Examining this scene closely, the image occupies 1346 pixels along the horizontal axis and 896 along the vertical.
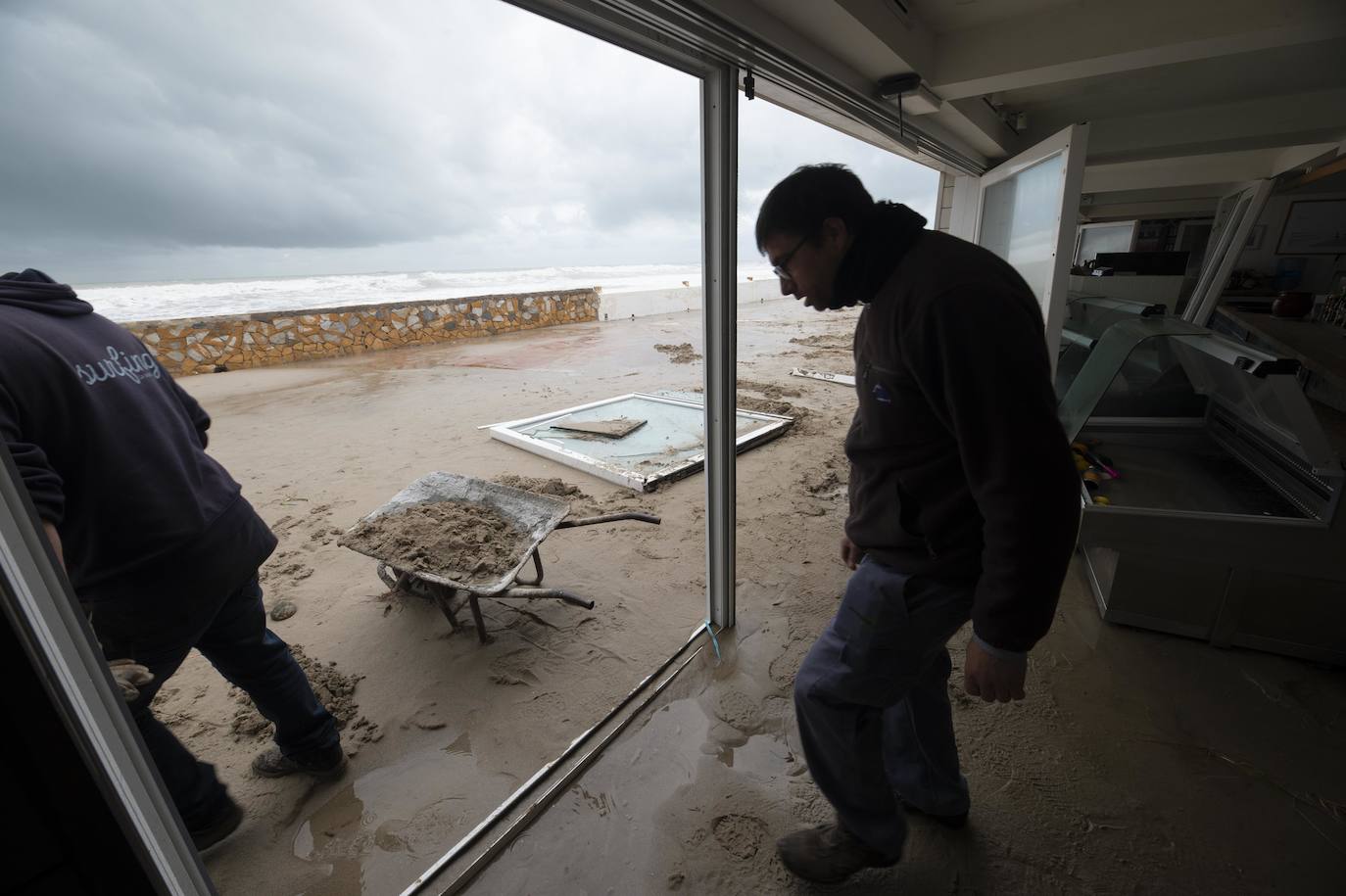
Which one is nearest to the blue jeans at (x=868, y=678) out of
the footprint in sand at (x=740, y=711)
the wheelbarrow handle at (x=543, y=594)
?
the footprint in sand at (x=740, y=711)

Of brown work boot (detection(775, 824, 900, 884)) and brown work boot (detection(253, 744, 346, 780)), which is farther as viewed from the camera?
brown work boot (detection(253, 744, 346, 780))

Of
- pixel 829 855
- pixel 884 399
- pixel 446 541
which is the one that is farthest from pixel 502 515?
pixel 884 399

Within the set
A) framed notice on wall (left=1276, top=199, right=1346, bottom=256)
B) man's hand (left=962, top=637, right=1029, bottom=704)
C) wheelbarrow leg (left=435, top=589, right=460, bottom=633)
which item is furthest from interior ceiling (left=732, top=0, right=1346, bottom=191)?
framed notice on wall (left=1276, top=199, right=1346, bottom=256)

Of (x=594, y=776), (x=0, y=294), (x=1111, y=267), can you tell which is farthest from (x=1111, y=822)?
(x=1111, y=267)

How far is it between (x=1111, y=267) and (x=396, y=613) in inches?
256

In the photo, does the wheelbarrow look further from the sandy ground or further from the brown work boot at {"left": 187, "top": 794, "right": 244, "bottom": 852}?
the brown work boot at {"left": 187, "top": 794, "right": 244, "bottom": 852}

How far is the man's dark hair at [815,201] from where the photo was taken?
1138 mm

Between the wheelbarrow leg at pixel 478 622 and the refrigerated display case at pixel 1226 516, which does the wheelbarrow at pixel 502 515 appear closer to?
the wheelbarrow leg at pixel 478 622

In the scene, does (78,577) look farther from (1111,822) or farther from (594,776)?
(1111,822)

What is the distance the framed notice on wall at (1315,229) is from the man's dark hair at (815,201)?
9.58 meters

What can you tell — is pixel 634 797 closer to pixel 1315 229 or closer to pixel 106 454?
Answer: pixel 106 454

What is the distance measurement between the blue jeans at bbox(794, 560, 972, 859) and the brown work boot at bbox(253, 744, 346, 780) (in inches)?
63.8

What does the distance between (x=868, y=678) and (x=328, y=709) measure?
6.89ft

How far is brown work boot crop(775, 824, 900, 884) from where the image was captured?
1388mm
